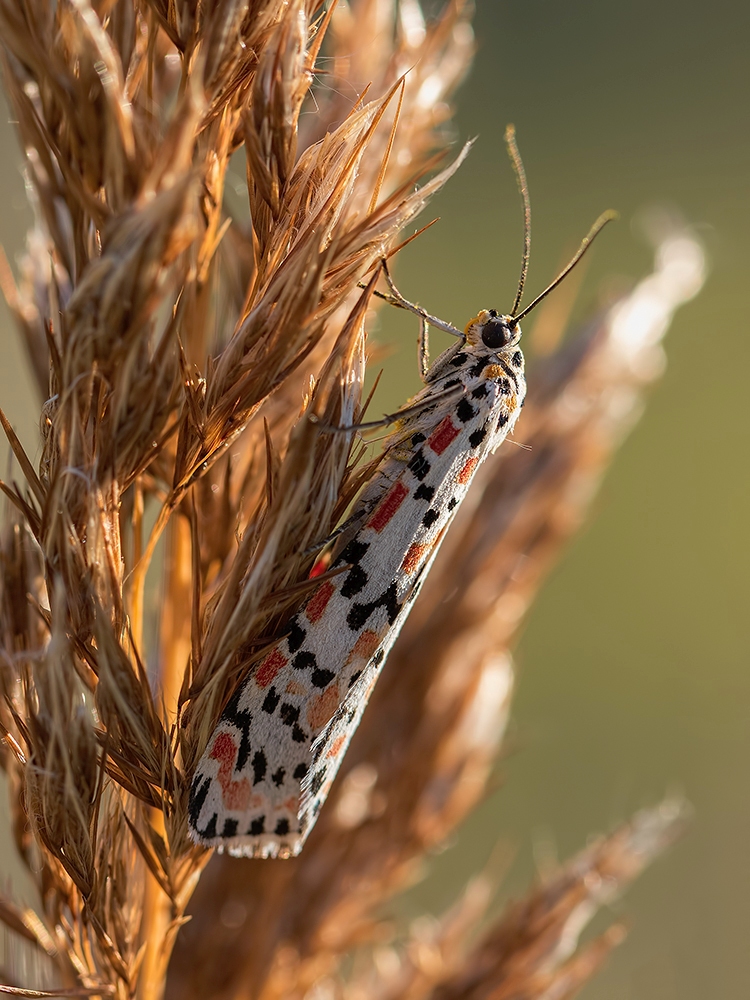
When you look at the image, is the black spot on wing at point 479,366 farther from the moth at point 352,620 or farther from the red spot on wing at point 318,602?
the red spot on wing at point 318,602

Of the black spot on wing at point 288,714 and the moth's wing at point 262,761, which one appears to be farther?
A: the black spot on wing at point 288,714

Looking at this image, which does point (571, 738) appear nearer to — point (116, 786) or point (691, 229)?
point (691, 229)

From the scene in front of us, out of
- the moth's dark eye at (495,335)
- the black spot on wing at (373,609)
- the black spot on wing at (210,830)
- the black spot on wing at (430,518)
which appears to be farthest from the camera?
the moth's dark eye at (495,335)

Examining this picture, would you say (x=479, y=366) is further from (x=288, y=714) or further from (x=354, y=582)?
(x=288, y=714)

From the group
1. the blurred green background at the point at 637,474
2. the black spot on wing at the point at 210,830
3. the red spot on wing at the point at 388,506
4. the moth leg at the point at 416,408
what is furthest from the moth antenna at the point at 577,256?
the blurred green background at the point at 637,474

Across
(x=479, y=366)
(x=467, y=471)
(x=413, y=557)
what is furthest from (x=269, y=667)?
(x=479, y=366)

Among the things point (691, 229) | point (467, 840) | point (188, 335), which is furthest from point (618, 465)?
point (188, 335)
